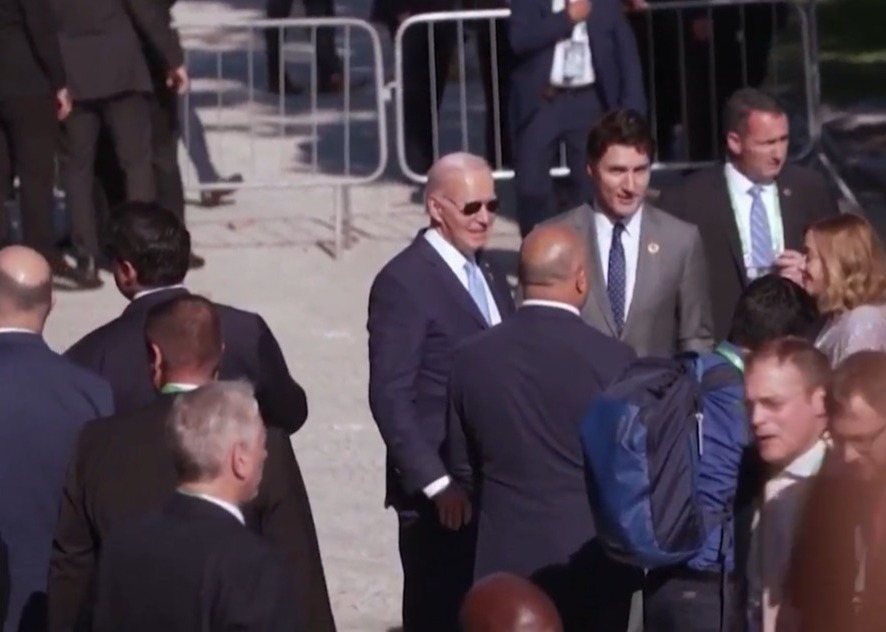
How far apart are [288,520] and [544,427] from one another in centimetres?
77

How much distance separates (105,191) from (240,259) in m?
0.97

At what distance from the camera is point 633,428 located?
19.3 ft

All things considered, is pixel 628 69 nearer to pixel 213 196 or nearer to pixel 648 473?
pixel 213 196

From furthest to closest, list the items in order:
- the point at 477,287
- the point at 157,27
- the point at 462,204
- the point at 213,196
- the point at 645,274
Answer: the point at 213,196
the point at 157,27
the point at 645,274
the point at 477,287
the point at 462,204

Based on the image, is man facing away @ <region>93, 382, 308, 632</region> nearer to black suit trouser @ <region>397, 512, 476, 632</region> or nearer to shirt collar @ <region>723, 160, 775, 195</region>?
black suit trouser @ <region>397, 512, 476, 632</region>

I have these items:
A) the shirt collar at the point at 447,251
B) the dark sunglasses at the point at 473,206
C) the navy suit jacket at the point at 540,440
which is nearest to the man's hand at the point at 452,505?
the navy suit jacket at the point at 540,440

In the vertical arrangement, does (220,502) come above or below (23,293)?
below

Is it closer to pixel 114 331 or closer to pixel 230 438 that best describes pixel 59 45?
pixel 114 331

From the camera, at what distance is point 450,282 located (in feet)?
23.2

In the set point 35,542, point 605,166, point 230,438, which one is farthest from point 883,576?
point 605,166

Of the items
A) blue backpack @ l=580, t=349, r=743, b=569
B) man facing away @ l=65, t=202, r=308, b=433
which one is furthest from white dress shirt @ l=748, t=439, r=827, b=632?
man facing away @ l=65, t=202, r=308, b=433

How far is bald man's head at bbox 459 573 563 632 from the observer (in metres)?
4.44

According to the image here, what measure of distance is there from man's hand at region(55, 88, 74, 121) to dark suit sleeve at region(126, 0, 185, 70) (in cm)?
50

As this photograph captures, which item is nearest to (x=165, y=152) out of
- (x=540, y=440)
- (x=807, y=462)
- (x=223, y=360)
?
(x=223, y=360)
